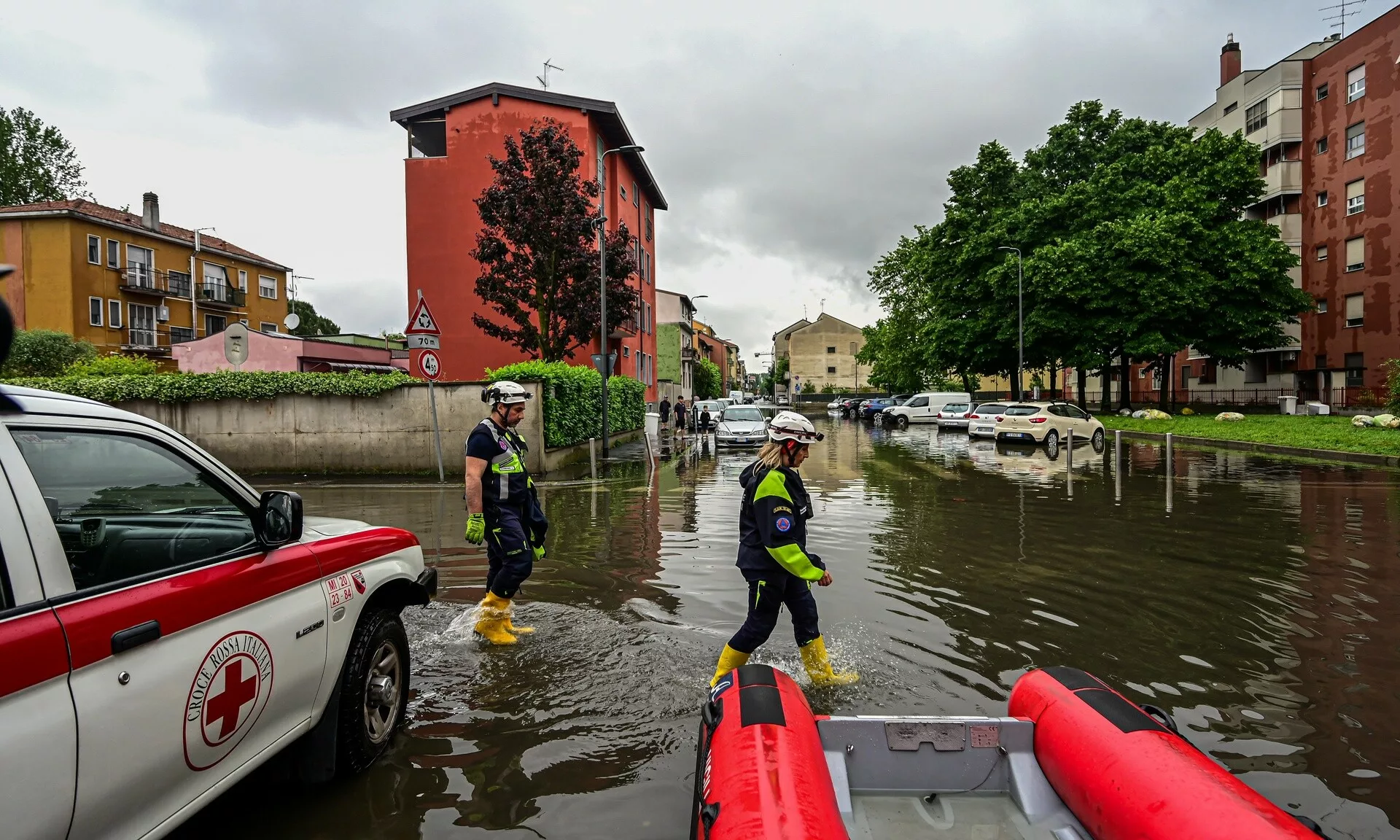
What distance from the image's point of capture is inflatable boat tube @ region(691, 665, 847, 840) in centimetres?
229

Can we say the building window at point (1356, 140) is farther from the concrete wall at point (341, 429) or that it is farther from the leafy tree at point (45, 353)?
the leafy tree at point (45, 353)

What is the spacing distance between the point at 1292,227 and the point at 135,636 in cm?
5272

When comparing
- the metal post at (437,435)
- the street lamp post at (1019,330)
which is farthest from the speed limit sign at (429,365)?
the street lamp post at (1019,330)

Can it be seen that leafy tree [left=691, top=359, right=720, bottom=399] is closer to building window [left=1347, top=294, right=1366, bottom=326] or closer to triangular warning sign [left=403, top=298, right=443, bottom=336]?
building window [left=1347, top=294, right=1366, bottom=326]

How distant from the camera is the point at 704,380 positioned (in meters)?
89.7

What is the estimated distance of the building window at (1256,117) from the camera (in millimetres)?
42881

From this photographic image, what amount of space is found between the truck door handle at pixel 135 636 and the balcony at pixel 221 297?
51.0m

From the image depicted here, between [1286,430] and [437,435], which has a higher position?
[437,435]

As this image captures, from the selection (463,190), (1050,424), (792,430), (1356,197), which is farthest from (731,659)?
(1356,197)

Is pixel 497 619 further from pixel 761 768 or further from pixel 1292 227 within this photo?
pixel 1292 227

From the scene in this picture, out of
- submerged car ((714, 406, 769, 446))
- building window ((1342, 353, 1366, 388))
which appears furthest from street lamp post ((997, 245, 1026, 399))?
building window ((1342, 353, 1366, 388))

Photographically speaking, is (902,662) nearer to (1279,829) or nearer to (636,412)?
(1279,829)

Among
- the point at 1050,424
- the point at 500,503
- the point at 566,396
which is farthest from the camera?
the point at 1050,424

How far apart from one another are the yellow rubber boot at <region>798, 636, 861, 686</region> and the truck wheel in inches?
86.6
